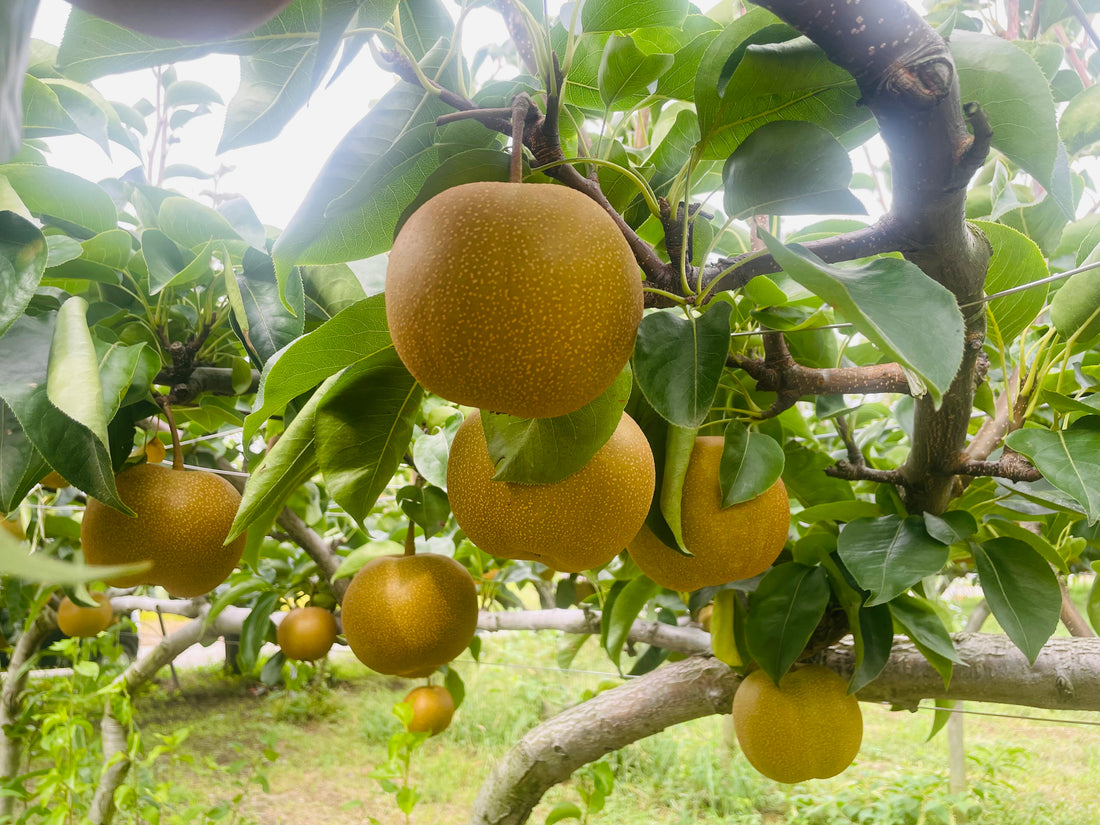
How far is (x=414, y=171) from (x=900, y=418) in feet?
2.50

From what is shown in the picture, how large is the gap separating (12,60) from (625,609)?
103 centimetres

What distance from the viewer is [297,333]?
0.58 m

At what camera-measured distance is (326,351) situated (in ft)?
1.43

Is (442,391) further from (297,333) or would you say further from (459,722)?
(459,722)

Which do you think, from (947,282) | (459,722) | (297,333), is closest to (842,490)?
(947,282)

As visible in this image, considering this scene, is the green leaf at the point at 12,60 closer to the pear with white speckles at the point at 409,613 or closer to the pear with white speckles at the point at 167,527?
the pear with white speckles at the point at 167,527

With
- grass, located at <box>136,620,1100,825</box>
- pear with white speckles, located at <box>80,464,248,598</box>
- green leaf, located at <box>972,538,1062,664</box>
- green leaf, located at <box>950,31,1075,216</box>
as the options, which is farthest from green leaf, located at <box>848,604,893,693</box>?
grass, located at <box>136,620,1100,825</box>

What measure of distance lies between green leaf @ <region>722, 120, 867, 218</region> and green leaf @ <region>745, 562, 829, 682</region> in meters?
0.54

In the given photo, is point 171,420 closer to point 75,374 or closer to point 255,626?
point 75,374

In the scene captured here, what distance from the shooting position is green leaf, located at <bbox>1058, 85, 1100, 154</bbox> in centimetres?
76

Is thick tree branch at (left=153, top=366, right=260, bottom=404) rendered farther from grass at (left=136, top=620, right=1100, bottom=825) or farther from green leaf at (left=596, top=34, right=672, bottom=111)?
grass at (left=136, top=620, right=1100, bottom=825)

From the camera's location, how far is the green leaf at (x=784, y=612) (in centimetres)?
83

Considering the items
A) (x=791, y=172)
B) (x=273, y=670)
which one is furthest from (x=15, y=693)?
(x=791, y=172)

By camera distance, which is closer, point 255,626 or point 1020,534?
point 1020,534
